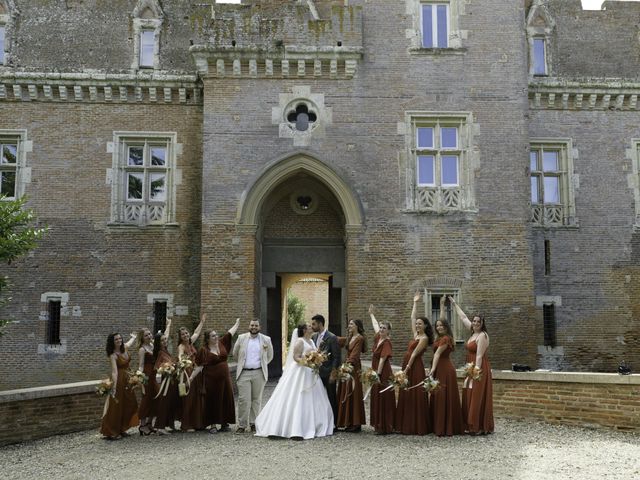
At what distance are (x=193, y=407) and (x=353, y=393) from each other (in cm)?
256

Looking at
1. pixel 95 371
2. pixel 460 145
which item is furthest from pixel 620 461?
pixel 95 371

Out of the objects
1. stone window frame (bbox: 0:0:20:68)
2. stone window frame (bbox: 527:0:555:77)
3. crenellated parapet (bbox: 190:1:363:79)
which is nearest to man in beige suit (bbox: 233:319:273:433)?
crenellated parapet (bbox: 190:1:363:79)

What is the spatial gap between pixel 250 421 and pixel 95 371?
7.55m

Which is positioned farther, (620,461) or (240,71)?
(240,71)

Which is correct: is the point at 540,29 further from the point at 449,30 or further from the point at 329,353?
the point at 329,353

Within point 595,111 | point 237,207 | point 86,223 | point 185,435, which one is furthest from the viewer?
point 595,111

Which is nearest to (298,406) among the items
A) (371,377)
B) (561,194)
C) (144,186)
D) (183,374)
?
(371,377)

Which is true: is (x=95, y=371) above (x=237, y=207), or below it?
below

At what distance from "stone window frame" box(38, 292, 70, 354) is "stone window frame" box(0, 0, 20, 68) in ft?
21.9

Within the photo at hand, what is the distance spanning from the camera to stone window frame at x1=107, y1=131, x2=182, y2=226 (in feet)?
60.3

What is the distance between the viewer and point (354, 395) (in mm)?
10977

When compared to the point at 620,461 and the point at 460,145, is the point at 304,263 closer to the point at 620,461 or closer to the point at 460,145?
the point at 460,145

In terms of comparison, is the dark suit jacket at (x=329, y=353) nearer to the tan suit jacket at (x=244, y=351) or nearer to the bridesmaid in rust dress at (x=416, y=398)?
the tan suit jacket at (x=244, y=351)

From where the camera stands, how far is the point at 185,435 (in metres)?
11.0
